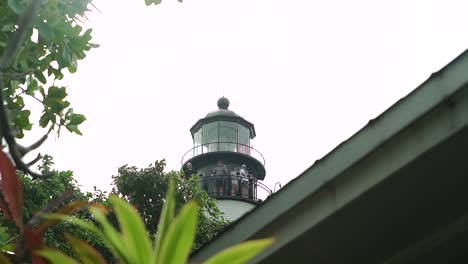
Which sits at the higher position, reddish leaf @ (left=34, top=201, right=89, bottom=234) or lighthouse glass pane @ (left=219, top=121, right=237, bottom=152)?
lighthouse glass pane @ (left=219, top=121, right=237, bottom=152)

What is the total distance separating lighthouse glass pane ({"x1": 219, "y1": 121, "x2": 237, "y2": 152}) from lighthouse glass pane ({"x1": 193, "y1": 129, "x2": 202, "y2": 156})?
3.73 feet

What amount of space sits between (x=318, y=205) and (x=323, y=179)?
14 cm

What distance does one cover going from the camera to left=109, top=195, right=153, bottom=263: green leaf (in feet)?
3.85

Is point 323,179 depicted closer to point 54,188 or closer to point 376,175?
point 376,175

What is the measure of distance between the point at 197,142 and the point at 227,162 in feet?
6.67

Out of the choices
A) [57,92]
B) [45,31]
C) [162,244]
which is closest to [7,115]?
[162,244]

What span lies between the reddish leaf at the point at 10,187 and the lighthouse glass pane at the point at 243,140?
27.8m

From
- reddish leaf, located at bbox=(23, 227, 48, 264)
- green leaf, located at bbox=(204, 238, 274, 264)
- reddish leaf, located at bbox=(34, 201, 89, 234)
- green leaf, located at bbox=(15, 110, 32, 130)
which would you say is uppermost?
green leaf, located at bbox=(15, 110, 32, 130)

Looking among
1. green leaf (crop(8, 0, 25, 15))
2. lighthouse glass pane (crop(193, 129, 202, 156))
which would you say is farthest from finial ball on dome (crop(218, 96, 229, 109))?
green leaf (crop(8, 0, 25, 15))

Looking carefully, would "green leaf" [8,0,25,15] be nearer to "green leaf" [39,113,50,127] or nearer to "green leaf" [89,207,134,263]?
"green leaf" [39,113,50,127]

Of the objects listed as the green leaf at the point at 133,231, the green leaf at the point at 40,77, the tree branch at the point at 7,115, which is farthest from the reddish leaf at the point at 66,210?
the green leaf at the point at 40,77

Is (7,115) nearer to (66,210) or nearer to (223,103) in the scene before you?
(66,210)

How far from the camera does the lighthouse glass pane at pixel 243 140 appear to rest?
96.5ft

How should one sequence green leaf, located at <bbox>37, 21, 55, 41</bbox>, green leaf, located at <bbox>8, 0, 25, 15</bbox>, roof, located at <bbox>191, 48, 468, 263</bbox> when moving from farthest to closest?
green leaf, located at <bbox>37, 21, 55, 41</bbox> < green leaf, located at <bbox>8, 0, 25, 15</bbox> < roof, located at <bbox>191, 48, 468, 263</bbox>
